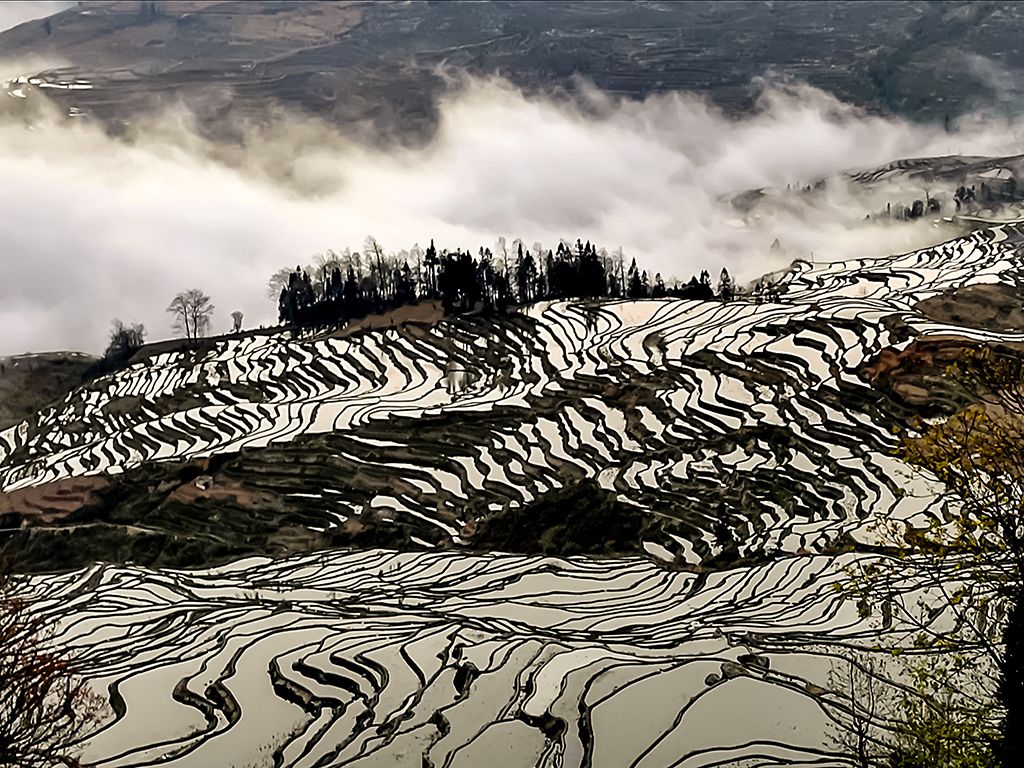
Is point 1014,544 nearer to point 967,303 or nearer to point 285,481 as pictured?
point 285,481

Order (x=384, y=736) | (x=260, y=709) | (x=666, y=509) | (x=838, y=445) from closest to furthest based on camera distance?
(x=384, y=736) → (x=260, y=709) → (x=666, y=509) → (x=838, y=445)

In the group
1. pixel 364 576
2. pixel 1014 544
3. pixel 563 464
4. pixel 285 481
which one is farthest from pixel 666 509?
pixel 1014 544

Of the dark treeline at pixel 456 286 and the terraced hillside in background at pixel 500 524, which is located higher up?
the dark treeline at pixel 456 286

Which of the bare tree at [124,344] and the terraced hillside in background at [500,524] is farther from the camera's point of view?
the bare tree at [124,344]

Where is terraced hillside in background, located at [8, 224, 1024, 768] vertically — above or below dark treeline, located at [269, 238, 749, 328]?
below

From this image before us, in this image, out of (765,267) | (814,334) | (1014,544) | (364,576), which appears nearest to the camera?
(1014,544)

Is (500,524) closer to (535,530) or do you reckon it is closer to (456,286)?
(535,530)
